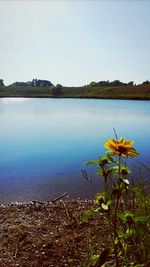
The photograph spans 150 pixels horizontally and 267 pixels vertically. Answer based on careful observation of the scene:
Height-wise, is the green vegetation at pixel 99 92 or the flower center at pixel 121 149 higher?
the green vegetation at pixel 99 92

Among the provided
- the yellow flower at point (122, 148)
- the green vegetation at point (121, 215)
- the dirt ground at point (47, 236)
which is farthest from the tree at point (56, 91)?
the yellow flower at point (122, 148)

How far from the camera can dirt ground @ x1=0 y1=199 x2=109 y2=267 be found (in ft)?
12.0

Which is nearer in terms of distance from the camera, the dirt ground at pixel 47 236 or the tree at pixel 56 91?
the dirt ground at pixel 47 236

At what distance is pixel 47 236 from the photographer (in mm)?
4539

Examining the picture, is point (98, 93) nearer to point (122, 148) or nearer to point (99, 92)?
point (99, 92)

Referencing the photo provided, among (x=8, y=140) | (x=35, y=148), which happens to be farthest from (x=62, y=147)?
(x=8, y=140)

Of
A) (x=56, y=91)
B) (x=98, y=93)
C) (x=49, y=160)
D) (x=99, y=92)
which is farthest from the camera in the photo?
(x=56, y=91)

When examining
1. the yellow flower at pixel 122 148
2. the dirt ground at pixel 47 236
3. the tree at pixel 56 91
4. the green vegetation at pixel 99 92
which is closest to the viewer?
the yellow flower at pixel 122 148

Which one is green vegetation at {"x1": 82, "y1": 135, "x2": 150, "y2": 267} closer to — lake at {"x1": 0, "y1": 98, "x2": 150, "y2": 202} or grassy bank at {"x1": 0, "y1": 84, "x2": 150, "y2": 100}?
lake at {"x1": 0, "y1": 98, "x2": 150, "y2": 202}

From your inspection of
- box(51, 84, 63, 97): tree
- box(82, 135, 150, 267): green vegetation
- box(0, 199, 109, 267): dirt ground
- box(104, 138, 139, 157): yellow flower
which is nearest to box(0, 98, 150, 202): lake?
box(82, 135, 150, 267): green vegetation

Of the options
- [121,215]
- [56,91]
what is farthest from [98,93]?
[121,215]

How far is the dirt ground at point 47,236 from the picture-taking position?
3656 mm

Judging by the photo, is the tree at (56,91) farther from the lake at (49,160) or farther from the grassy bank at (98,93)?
the lake at (49,160)

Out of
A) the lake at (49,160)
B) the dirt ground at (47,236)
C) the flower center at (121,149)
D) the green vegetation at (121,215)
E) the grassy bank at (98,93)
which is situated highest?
the grassy bank at (98,93)
